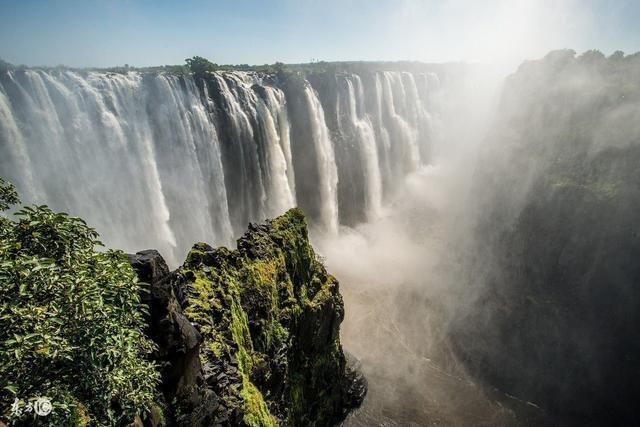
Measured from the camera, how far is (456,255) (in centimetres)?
4456

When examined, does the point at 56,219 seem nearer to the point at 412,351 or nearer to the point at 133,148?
the point at 133,148

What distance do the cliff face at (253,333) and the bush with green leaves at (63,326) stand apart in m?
2.83

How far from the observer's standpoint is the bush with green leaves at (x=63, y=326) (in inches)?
202

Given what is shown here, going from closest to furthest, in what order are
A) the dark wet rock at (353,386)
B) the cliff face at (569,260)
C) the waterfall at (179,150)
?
the dark wet rock at (353,386) < the waterfall at (179,150) < the cliff face at (569,260)

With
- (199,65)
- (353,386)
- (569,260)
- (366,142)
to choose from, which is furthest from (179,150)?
(569,260)

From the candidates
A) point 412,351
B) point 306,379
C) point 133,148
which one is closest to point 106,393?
point 306,379

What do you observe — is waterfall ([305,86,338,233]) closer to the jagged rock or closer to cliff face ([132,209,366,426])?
cliff face ([132,209,366,426])

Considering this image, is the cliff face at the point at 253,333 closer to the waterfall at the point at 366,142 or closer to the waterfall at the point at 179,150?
the waterfall at the point at 179,150

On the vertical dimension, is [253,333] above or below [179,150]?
below

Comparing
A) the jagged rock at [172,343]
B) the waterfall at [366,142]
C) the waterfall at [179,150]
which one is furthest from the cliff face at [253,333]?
the waterfall at [366,142]

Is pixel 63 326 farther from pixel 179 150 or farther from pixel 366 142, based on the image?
pixel 366 142

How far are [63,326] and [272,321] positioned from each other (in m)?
12.2

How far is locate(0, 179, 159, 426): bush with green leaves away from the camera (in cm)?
512

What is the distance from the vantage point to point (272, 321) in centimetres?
1733
